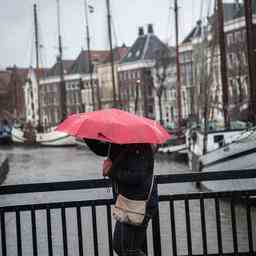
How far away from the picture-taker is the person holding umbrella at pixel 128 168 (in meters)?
4.64

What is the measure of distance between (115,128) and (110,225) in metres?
1.35

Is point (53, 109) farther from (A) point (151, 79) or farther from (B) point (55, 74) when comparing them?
(A) point (151, 79)

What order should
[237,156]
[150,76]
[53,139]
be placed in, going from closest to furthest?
1. [237,156]
2. [53,139]
3. [150,76]

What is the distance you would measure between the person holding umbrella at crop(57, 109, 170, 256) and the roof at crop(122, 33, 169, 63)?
74274 millimetres

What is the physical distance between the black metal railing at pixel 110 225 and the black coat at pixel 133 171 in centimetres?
93

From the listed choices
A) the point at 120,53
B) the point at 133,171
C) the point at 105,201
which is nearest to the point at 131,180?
the point at 133,171

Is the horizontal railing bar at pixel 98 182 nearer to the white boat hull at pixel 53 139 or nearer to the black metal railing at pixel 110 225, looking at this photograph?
the black metal railing at pixel 110 225

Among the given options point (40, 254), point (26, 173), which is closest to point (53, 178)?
point (26, 173)

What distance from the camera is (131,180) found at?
180 inches

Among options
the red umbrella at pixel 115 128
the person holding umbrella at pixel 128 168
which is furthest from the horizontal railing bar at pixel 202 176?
the person holding umbrella at pixel 128 168

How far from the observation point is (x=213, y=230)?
10.9 meters

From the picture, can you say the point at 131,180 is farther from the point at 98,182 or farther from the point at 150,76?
the point at 150,76

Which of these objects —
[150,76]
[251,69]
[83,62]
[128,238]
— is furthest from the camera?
[83,62]

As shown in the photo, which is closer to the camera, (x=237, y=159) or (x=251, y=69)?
(x=237, y=159)
